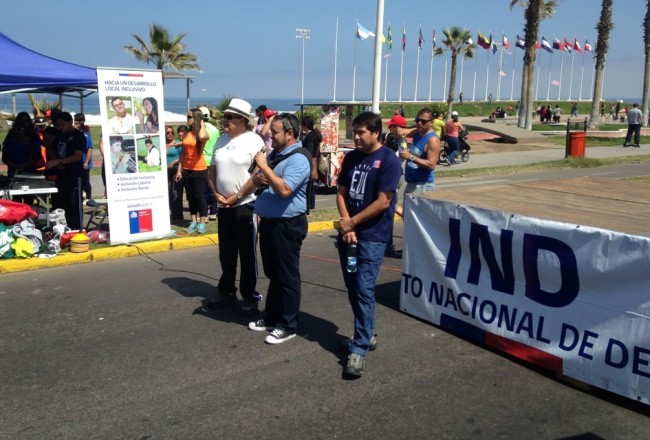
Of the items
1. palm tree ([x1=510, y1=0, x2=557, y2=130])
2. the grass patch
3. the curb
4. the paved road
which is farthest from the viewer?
palm tree ([x1=510, y1=0, x2=557, y2=130])

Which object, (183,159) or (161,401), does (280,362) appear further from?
(183,159)

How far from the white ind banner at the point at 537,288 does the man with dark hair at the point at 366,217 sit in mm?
934

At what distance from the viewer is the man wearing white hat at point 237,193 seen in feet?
17.6

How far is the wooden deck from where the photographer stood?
452cm

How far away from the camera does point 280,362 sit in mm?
4652

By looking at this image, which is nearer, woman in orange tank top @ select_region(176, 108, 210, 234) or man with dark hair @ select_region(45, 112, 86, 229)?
man with dark hair @ select_region(45, 112, 86, 229)

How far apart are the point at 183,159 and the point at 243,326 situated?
4.55m

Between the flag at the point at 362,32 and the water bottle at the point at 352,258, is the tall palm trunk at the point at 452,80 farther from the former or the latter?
the water bottle at the point at 352,258

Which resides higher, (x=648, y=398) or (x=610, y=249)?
(x=610, y=249)

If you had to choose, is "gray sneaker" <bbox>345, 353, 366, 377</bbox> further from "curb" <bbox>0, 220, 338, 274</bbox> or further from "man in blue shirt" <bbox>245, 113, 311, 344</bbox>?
"curb" <bbox>0, 220, 338, 274</bbox>

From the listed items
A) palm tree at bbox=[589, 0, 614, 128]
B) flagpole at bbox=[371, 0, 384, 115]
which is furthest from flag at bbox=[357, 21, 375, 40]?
flagpole at bbox=[371, 0, 384, 115]

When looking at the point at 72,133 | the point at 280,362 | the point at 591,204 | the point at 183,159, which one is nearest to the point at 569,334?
the point at 591,204

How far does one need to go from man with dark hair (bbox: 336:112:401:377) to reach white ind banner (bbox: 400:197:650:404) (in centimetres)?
93

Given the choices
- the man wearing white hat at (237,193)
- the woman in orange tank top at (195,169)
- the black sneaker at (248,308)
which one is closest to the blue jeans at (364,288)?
the man wearing white hat at (237,193)
